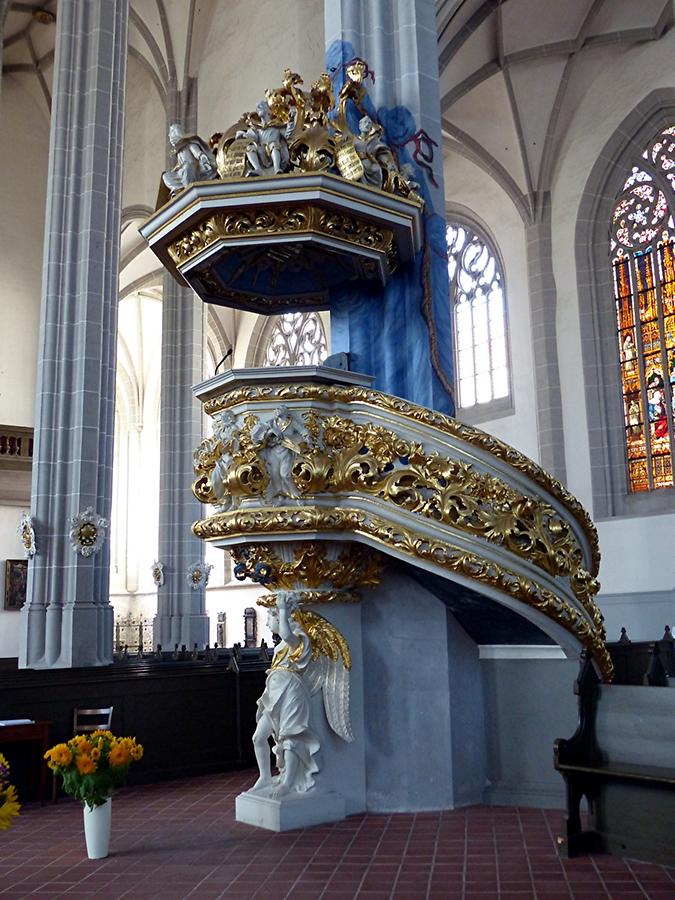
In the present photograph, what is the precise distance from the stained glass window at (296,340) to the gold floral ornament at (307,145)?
16817 millimetres

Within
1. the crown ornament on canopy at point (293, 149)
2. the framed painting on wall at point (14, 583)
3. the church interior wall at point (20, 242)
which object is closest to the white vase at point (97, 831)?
the crown ornament on canopy at point (293, 149)

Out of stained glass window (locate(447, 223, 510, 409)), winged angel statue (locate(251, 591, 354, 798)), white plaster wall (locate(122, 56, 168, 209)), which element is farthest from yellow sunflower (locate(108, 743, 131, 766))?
white plaster wall (locate(122, 56, 168, 209))

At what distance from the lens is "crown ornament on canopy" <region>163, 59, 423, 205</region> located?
6.13 metres

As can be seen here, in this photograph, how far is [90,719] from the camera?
8102mm

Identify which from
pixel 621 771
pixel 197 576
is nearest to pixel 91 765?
pixel 621 771

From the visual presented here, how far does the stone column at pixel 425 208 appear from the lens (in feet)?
23.0

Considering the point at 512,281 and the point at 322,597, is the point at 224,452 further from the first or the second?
the point at 512,281

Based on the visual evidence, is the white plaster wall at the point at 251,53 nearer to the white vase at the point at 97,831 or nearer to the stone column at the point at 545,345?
the stone column at the point at 545,345

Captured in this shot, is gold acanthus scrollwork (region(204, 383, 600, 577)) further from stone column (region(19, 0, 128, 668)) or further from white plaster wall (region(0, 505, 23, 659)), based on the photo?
white plaster wall (region(0, 505, 23, 659))

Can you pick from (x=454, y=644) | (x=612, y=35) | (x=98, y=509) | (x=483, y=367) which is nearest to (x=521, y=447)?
(x=483, y=367)

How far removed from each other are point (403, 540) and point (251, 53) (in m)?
13.2

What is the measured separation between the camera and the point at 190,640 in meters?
17.6

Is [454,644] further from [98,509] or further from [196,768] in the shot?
[98,509]

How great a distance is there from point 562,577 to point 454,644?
1.01 m
